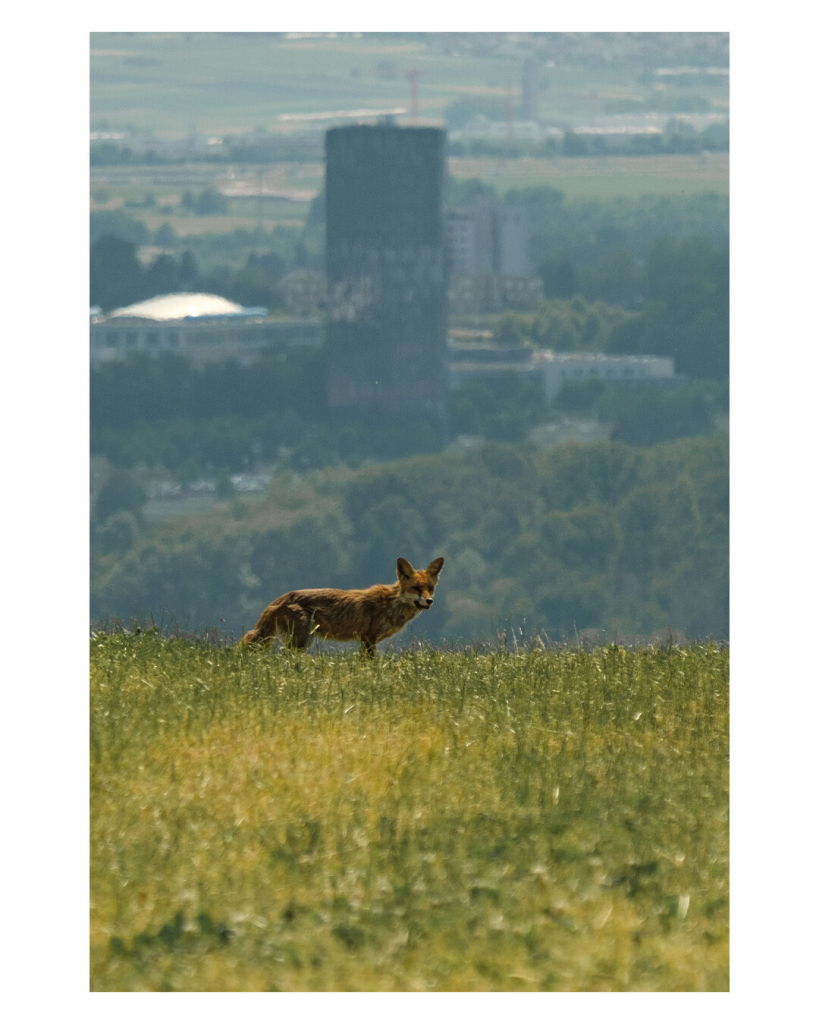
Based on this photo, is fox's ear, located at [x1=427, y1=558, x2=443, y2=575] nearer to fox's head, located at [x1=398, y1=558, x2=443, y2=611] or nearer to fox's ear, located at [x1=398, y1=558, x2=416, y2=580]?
fox's head, located at [x1=398, y1=558, x2=443, y2=611]

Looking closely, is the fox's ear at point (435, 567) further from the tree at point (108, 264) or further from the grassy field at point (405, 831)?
the tree at point (108, 264)

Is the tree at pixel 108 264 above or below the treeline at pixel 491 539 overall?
above

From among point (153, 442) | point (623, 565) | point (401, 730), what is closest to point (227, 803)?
point (401, 730)

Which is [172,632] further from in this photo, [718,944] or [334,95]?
[334,95]

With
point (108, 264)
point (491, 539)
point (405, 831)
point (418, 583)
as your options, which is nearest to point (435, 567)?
point (418, 583)

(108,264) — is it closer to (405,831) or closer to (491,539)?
(491,539)

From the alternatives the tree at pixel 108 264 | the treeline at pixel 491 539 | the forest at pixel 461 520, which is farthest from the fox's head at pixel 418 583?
the tree at pixel 108 264
